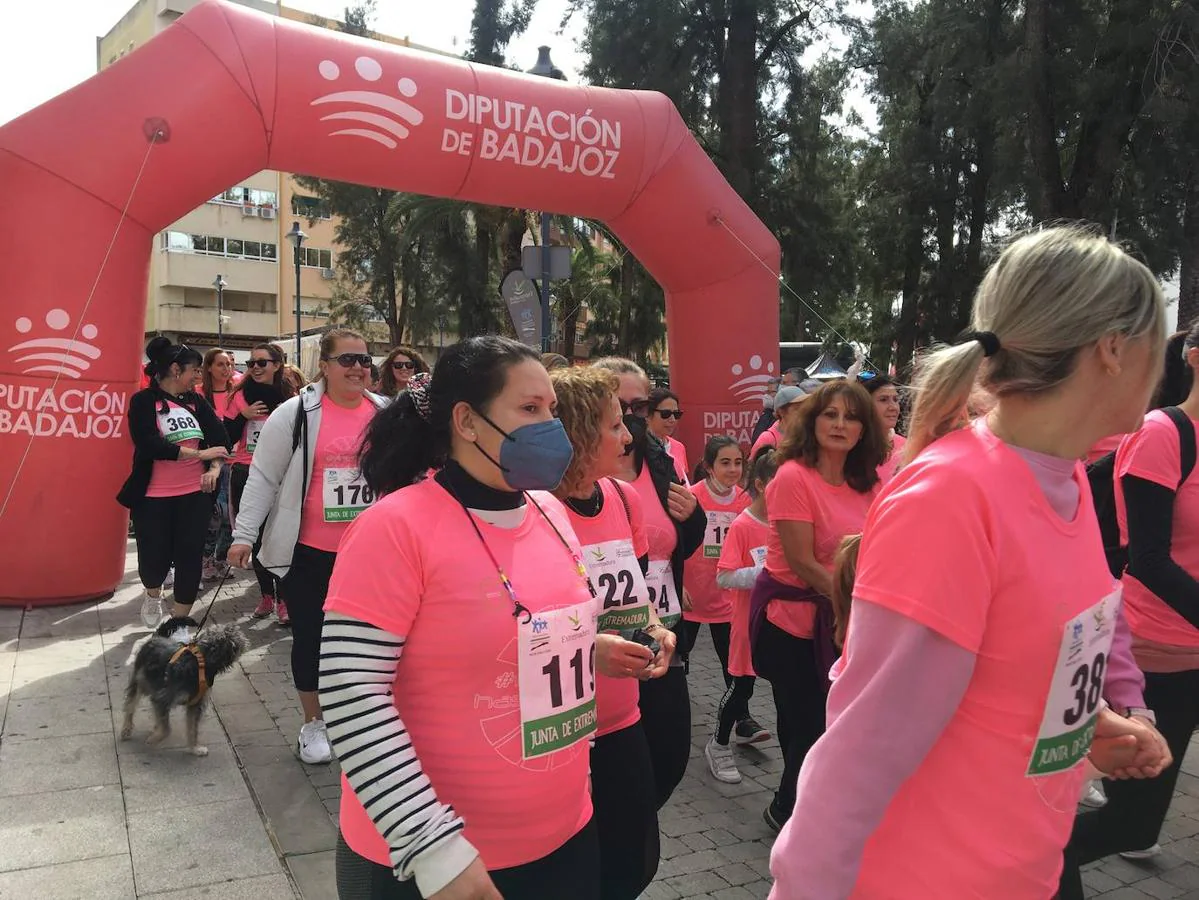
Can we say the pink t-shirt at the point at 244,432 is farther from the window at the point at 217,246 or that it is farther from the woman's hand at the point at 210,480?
the window at the point at 217,246

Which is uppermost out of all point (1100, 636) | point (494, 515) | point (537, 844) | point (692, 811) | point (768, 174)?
point (768, 174)

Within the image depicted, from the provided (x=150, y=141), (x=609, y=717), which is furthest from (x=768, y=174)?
(x=609, y=717)

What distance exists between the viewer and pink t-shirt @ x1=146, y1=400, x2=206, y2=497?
617 centimetres

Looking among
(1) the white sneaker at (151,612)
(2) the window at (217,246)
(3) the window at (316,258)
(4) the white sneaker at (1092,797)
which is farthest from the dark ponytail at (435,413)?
(3) the window at (316,258)

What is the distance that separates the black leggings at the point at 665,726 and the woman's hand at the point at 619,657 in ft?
2.40

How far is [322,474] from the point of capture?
178 inches

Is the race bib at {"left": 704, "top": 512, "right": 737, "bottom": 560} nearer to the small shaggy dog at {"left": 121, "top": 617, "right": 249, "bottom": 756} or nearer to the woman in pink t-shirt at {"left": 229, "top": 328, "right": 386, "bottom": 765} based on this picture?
the woman in pink t-shirt at {"left": 229, "top": 328, "right": 386, "bottom": 765}

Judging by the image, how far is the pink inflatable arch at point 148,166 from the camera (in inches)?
267

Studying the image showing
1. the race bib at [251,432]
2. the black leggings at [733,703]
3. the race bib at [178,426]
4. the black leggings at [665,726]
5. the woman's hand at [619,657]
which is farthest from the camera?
the race bib at [251,432]

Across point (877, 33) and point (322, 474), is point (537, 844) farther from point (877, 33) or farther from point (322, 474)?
point (877, 33)

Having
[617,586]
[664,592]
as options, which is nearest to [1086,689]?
[617,586]

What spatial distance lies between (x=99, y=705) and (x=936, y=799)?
495 centimetres

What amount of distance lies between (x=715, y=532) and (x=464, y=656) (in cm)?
354

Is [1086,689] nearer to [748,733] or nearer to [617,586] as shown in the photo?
[617,586]
